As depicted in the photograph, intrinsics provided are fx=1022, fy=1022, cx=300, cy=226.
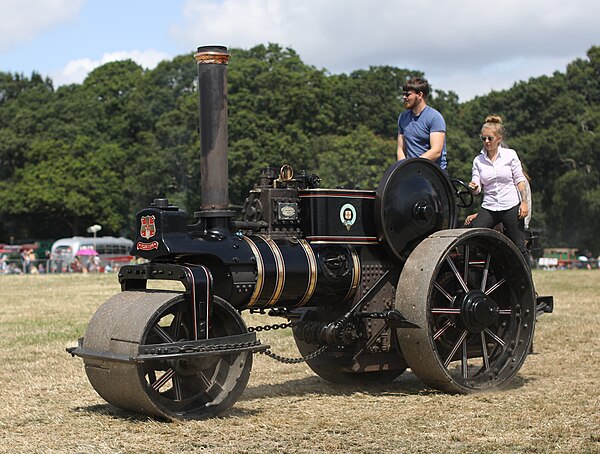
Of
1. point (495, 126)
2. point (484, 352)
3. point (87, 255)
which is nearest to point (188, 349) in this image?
point (484, 352)

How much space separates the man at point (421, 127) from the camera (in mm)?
8922

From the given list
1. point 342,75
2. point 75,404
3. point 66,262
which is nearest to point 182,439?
point 75,404

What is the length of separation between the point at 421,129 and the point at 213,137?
2.21 m

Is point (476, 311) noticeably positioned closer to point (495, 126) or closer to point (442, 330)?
point (442, 330)

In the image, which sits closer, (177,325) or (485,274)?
(177,325)

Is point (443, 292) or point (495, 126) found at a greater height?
point (495, 126)

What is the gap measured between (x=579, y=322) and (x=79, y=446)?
1029 cm

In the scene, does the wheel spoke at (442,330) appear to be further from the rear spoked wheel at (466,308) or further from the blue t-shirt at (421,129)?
the blue t-shirt at (421,129)

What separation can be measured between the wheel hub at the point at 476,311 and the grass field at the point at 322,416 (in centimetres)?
61

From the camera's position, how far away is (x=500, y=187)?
939 centimetres

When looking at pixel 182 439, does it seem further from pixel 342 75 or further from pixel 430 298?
pixel 342 75

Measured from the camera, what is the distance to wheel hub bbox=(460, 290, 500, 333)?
854 centimetres

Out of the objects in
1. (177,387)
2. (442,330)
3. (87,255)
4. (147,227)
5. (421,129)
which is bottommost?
(177,387)

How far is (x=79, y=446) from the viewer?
6.23 metres
